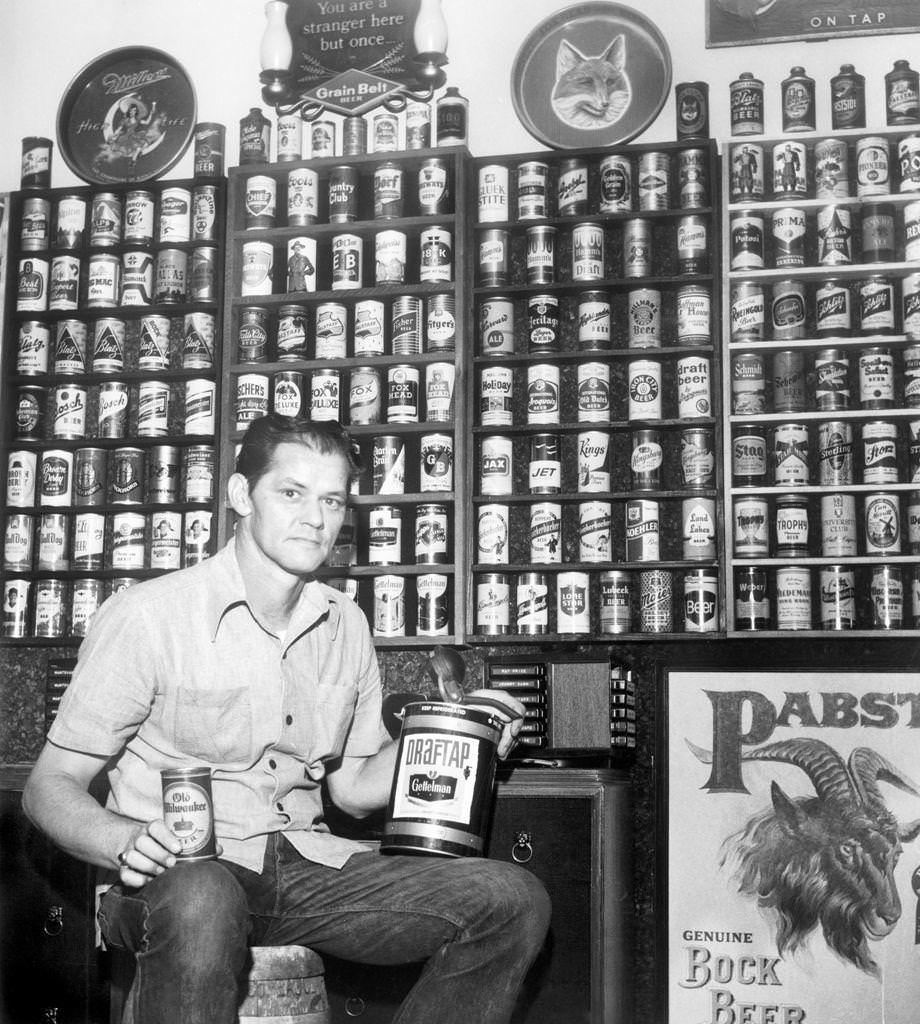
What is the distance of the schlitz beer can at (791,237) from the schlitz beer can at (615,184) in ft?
1.17

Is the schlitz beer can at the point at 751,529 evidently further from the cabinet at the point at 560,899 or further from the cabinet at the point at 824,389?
the cabinet at the point at 560,899

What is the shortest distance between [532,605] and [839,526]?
71 cm

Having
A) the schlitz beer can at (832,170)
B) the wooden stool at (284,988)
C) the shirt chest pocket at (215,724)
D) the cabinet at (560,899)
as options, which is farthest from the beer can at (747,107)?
the wooden stool at (284,988)

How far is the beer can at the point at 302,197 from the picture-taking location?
10.4 feet

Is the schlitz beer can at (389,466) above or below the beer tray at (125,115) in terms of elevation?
below

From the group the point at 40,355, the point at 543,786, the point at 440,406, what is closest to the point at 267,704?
the point at 543,786

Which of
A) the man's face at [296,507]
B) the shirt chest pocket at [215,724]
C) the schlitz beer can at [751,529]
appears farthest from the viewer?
the schlitz beer can at [751,529]

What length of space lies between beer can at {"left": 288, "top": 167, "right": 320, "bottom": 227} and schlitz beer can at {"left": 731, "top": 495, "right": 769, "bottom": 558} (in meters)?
1.26

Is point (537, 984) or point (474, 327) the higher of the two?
point (474, 327)

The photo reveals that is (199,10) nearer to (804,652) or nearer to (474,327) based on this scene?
(474,327)

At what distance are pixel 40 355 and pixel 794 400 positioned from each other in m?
1.89

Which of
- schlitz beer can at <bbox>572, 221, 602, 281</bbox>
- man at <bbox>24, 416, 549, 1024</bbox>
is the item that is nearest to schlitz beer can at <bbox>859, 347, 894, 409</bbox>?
schlitz beer can at <bbox>572, 221, 602, 281</bbox>

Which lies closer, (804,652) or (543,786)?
(543,786)

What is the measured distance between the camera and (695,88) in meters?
3.02
